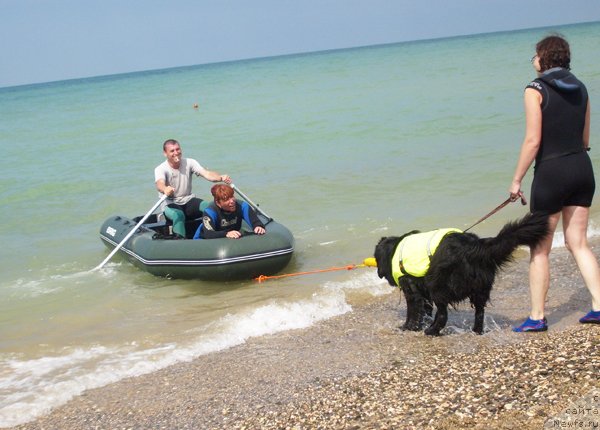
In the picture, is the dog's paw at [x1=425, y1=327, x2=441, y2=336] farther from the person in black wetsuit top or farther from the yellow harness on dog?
the person in black wetsuit top

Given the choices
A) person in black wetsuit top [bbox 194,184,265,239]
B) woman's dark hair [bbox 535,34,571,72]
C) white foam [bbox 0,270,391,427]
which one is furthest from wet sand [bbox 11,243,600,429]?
person in black wetsuit top [bbox 194,184,265,239]

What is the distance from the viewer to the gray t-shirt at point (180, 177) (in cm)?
945

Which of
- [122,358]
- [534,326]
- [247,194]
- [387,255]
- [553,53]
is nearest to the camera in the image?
[553,53]

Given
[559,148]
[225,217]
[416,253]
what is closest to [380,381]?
[416,253]

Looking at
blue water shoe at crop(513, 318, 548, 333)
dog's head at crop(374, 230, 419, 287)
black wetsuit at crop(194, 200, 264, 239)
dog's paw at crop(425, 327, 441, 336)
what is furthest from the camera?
black wetsuit at crop(194, 200, 264, 239)

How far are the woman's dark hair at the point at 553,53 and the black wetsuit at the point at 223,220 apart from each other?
15.1ft

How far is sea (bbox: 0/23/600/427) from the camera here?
6809 mm

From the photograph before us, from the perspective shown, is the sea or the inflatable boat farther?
the inflatable boat

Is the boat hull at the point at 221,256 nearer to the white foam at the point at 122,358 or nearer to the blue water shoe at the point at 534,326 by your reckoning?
the white foam at the point at 122,358

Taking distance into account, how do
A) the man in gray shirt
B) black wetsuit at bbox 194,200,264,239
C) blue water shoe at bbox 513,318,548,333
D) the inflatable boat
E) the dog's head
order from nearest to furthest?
blue water shoe at bbox 513,318,548,333 < the dog's head < the inflatable boat < black wetsuit at bbox 194,200,264,239 < the man in gray shirt

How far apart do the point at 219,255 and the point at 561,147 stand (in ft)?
14.9

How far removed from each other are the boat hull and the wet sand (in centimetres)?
188

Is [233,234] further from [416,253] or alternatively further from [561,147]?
[561,147]

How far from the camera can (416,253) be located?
17.7 feet
